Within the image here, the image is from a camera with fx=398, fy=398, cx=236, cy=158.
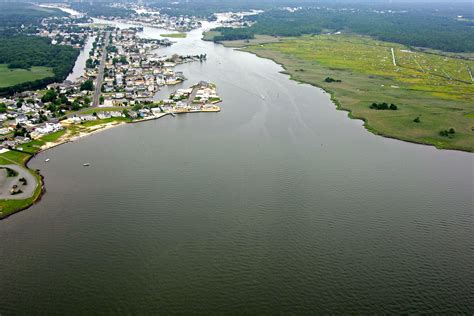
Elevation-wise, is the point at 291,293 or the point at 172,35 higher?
the point at 172,35

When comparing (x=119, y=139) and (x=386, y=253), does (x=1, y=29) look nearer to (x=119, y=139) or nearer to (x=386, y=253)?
(x=119, y=139)

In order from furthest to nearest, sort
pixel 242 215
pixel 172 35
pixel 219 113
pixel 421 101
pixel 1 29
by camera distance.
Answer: pixel 172 35
pixel 1 29
pixel 421 101
pixel 219 113
pixel 242 215

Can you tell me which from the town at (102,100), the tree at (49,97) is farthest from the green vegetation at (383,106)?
the tree at (49,97)

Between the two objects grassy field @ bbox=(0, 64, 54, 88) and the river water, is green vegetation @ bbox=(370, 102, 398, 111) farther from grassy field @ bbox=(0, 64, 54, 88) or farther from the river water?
grassy field @ bbox=(0, 64, 54, 88)

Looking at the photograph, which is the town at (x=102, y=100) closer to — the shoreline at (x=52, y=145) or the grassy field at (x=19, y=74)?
the shoreline at (x=52, y=145)

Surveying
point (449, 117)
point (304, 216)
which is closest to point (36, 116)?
point (304, 216)

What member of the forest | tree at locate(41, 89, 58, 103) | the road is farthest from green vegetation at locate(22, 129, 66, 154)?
the forest
